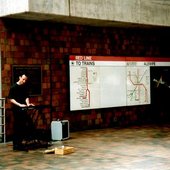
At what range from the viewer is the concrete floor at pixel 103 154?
26.0 feet

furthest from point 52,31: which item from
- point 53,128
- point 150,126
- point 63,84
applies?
point 150,126

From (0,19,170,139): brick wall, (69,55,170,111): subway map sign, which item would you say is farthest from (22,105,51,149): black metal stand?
(69,55,170,111): subway map sign

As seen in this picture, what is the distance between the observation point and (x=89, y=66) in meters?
13.0

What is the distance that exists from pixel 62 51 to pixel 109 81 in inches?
75.1

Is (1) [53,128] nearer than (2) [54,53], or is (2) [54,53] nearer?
(1) [53,128]

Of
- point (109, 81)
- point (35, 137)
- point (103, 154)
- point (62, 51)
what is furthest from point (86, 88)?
point (103, 154)

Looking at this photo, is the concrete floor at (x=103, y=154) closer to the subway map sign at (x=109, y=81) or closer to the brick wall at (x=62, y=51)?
the brick wall at (x=62, y=51)

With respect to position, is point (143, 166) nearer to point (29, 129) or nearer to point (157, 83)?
point (29, 129)

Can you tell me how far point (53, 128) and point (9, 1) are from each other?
331 centimetres

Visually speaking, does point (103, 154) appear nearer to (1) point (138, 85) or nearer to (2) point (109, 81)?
(2) point (109, 81)

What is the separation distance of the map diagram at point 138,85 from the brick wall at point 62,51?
0.31m

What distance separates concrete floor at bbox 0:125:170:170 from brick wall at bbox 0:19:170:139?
990 millimetres

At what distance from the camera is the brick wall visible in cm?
1134

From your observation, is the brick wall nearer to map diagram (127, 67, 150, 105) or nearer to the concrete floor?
map diagram (127, 67, 150, 105)
